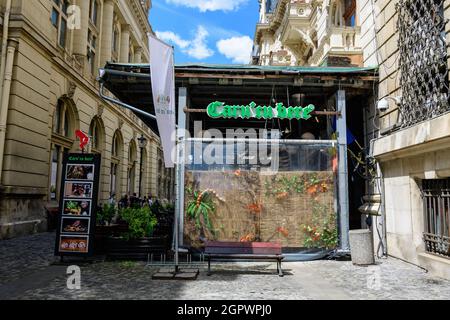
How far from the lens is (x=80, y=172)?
377 inches

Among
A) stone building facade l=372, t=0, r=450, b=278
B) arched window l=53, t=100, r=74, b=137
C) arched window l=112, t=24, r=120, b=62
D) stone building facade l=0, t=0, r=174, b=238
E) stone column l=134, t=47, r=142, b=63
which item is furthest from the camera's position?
stone column l=134, t=47, r=142, b=63

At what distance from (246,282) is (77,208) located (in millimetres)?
4661

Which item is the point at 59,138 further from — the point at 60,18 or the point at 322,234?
the point at 322,234

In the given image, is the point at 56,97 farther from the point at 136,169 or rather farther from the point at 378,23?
the point at 136,169

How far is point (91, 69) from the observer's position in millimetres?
25484

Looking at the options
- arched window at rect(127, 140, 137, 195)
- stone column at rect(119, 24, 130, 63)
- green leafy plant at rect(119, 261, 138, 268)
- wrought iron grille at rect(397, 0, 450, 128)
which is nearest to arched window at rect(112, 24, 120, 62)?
stone column at rect(119, 24, 130, 63)

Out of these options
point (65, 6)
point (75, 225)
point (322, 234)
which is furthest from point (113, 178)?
point (322, 234)

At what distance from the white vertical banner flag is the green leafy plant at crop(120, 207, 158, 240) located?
7.88 feet

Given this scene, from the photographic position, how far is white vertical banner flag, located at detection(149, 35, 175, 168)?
7965 mm

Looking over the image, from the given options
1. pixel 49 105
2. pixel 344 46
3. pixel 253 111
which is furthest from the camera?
pixel 49 105

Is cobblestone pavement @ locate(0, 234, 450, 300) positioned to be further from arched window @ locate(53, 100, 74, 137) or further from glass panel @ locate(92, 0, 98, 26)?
glass panel @ locate(92, 0, 98, 26)

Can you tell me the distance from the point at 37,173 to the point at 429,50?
15.4 m

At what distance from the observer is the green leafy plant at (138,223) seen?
9.75 m
